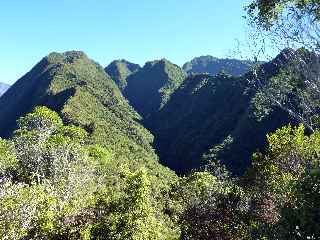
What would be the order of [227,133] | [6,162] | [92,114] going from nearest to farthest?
[6,162] → [92,114] → [227,133]

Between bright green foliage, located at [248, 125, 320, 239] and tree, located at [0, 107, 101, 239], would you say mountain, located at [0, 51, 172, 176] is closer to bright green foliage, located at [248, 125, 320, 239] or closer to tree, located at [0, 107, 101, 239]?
tree, located at [0, 107, 101, 239]

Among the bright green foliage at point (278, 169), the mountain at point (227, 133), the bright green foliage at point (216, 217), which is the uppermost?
the mountain at point (227, 133)

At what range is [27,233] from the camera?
23188 mm

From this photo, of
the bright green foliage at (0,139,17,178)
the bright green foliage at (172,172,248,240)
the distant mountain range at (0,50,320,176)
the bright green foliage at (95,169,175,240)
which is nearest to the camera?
the bright green foliage at (95,169,175,240)

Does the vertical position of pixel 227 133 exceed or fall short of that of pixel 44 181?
it exceeds it

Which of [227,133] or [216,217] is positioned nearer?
[216,217]

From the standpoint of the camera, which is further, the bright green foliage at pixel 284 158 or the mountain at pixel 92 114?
the mountain at pixel 92 114

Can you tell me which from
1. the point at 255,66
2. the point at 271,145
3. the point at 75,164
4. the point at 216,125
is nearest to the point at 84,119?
the point at 216,125

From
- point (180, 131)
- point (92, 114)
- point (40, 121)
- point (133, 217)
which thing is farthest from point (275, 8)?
point (180, 131)

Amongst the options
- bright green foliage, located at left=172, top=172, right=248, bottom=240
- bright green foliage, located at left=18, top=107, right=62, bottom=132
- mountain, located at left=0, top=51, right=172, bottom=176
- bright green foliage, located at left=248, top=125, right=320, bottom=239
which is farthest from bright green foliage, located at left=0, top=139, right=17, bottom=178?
mountain, located at left=0, top=51, right=172, bottom=176

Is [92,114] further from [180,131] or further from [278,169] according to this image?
[278,169]

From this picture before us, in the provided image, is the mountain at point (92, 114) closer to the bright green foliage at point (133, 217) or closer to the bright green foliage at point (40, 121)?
the bright green foliage at point (40, 121)

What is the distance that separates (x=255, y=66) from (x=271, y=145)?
1255 centimetres

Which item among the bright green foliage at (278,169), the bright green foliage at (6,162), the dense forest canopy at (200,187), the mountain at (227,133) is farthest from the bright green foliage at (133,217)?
the mountain at (227,133)
